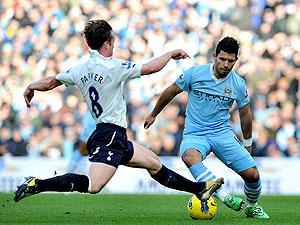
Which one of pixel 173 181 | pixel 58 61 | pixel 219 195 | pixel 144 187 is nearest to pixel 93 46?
pixel 173 181

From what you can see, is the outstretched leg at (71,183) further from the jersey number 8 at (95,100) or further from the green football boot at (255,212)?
the green football boot at (255,212)

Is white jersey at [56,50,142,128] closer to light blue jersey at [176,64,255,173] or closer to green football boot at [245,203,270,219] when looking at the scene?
light blue jersey at [176,64,255,173]

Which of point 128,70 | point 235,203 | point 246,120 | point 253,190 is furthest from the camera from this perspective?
point 246,120

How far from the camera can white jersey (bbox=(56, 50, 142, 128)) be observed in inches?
328

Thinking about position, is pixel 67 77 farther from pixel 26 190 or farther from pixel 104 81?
pixel 26 190

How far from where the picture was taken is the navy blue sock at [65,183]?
791 cm

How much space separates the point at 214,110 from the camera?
31.7ft

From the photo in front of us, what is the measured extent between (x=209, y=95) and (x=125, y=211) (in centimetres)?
238

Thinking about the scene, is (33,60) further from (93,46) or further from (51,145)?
(93,46)

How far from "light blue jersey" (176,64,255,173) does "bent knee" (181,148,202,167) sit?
0.50 ft

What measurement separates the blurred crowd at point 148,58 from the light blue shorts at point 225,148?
8.24m

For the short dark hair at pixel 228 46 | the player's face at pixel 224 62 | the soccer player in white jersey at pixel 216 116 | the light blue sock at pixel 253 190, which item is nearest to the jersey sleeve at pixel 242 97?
the soccer player in white jersey at pixel 216 116

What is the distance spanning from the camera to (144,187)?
677 inches

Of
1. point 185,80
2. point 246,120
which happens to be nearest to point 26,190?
point 185,80
